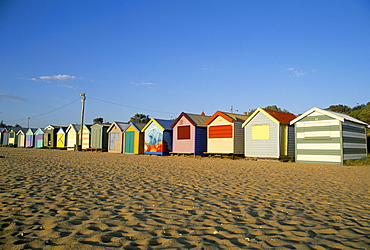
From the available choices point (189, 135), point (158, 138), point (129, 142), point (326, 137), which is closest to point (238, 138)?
point (189, 135)

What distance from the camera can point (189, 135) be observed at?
24.1m

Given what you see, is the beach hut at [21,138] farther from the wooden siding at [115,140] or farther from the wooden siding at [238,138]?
the wooden siding at [238,138]

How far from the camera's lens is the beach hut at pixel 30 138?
160ft

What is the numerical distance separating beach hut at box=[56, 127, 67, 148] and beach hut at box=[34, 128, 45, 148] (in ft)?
15.2

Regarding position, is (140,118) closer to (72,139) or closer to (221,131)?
(72,139)

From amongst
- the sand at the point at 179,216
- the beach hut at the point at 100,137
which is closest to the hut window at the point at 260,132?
the sand at the point at 179,216

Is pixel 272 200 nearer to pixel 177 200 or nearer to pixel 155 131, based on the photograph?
pixel 177 200

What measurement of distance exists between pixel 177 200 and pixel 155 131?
21395mm

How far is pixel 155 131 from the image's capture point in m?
27.2

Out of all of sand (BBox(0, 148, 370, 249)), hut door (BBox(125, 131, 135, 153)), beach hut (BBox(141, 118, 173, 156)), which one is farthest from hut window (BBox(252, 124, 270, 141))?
hut door (BBox(125, 131, 135, 153))

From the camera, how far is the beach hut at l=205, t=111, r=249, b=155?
21469 mm

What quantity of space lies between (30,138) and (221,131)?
132ft

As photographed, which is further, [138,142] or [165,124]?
[138,142]

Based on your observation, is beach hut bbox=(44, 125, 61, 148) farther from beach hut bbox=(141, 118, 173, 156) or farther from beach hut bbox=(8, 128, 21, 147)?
beach hut bbox=(141, 118, 173, 156)
